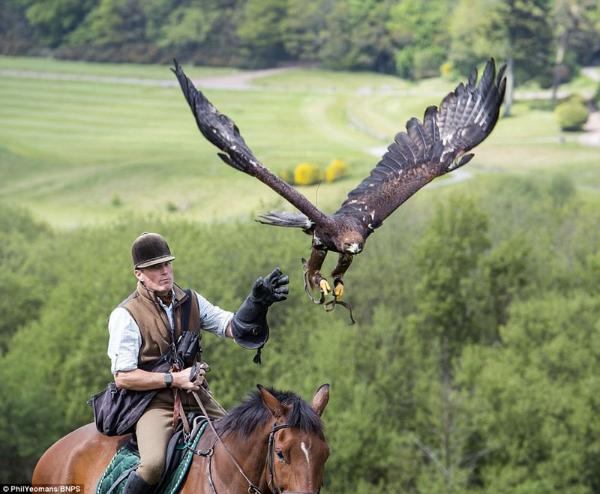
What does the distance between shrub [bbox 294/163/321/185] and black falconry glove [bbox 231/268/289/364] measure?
2191 inches

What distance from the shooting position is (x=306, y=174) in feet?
218

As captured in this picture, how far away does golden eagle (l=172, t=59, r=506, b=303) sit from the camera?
9453 mm

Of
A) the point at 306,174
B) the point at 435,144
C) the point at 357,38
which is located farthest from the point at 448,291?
the point at 435,144

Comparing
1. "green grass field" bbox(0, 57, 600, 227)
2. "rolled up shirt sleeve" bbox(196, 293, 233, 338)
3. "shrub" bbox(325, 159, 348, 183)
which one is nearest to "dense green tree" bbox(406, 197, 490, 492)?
"green grass field" bbox(0, 57, 600, 227)

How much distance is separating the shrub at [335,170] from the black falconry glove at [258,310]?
56.3 metres

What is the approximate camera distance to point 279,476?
8172 mm

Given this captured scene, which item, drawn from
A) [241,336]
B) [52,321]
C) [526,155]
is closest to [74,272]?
[52,321]

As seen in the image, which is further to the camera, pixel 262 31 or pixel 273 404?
pixel 262 31

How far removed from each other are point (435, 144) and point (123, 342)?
→ 16.0ft

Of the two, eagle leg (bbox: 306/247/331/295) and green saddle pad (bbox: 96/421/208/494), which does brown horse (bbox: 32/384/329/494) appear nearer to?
green saddle pad (bbox: 96/421/208/494)

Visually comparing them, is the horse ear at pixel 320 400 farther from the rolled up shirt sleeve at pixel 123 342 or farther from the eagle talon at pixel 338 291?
the rolled up shirt sleeve at pixel 123 342

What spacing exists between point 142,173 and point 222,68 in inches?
464

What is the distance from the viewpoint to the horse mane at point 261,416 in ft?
26.9

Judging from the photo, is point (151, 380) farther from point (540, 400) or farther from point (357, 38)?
point (357, 38)
